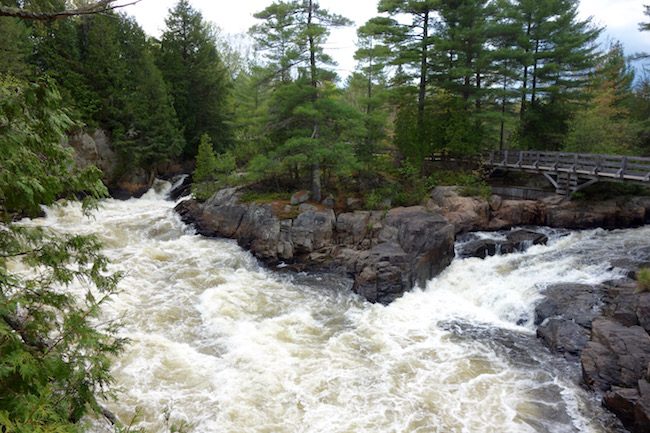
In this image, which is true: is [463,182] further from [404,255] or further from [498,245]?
[404,255]

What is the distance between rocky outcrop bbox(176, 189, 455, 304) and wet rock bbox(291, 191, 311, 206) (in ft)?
1.42

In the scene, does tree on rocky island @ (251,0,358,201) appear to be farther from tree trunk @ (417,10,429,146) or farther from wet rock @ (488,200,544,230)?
wet rock @ (488,200,544,230)

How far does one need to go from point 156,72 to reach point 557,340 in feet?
87.4

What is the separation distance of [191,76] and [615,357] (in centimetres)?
3054

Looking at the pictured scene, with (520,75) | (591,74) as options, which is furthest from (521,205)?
(591,74)

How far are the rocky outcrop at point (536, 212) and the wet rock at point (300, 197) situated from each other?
564 centimetres

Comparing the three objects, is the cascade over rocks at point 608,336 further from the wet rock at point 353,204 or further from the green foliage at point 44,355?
the green foliage at point 44,355

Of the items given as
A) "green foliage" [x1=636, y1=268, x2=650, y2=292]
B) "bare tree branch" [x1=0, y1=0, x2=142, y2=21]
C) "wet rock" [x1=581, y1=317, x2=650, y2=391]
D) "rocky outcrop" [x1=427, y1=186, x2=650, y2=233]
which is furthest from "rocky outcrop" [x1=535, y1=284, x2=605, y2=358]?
"bare tree branch" [x1=0, y1=0, x2=142, y2=21]

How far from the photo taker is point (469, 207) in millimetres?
17875

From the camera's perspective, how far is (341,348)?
10.5 metres

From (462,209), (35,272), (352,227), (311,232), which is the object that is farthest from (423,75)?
(35,272)

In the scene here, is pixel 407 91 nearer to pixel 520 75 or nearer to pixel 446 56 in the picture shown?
pixel 446 56

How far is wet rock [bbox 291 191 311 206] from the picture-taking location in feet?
57.4

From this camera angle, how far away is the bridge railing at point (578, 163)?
15.9m
